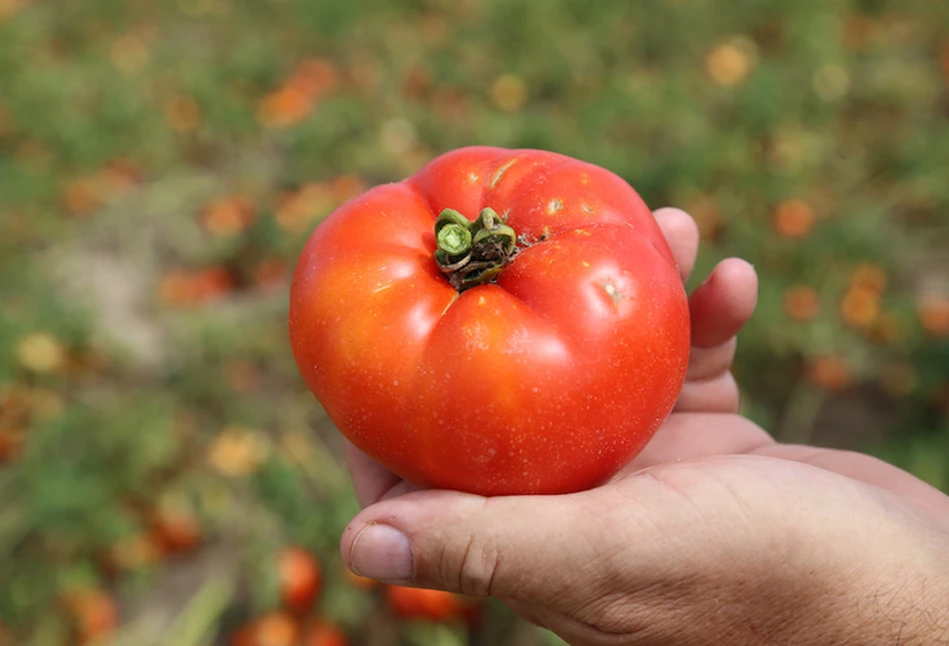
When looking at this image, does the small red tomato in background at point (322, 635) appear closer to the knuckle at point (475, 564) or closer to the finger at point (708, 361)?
the knuckle at point (475, 564)

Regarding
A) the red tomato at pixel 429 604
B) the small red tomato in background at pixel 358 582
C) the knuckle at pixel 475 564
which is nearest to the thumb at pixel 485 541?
the knuckle at pixel 475 564

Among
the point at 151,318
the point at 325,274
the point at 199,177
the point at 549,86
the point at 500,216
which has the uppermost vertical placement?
the point at 549,86

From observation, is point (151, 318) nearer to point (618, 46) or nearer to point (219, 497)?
point (219, 497)

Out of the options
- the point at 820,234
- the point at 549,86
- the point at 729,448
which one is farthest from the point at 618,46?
Result: the point at 729,448

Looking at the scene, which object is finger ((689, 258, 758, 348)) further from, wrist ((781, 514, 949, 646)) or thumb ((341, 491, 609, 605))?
thumb ((341, 491, 609, 605))

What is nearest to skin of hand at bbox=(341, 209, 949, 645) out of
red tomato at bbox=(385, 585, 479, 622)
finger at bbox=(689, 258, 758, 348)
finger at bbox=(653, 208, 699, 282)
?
finger at bbox=(689, 258, 758, 348)
